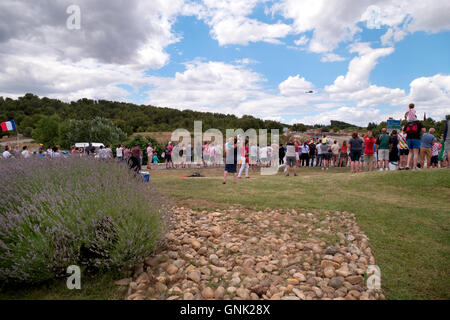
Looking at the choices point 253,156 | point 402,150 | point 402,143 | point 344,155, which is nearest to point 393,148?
point 402,150

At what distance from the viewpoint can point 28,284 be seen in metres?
3.43

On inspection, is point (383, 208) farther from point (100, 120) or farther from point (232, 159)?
point (100, 120)

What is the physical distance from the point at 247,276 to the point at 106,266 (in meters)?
1.96

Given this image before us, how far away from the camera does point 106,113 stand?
3868 inches

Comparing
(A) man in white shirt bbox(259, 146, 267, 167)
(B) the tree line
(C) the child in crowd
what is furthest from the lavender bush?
(B) the tree line

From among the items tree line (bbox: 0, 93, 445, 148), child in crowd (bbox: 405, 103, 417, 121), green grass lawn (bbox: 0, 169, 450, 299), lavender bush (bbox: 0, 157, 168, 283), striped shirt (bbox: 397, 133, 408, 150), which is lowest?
green grass lawn (bbox: 0, 169, 450, 299)

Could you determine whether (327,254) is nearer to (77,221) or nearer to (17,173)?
(77,221)

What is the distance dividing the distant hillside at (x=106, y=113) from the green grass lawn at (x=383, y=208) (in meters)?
65.8

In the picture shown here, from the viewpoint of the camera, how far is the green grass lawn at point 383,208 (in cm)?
332

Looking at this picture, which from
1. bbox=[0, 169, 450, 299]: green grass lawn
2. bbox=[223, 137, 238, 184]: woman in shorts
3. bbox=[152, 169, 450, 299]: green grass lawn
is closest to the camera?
bbox=[0, 169, 450, 299]: green grass lawn

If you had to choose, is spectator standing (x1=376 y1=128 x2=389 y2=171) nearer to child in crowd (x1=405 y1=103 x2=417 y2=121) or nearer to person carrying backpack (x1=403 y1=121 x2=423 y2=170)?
person carrying backpack (x1=403 y1=121 x2=423 y2=170)

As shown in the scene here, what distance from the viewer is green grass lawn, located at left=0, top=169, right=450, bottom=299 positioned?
10.9 ft

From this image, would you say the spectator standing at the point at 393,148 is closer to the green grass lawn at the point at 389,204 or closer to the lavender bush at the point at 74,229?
the green grass lawn at the point at 389,204

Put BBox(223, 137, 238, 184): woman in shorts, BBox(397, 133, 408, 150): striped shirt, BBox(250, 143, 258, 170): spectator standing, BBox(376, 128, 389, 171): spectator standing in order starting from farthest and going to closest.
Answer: BBox(250, 143, 258, 170): spectator standing → BBox(376, 128, 389, 171): spectator standing → BBox(397, 133, 408, 150): striped shirt → BBox(223, 137, 238, 184): woman in shorts
